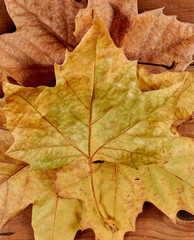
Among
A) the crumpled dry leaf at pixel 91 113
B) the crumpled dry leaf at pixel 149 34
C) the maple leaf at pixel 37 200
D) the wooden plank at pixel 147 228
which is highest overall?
the crumpled dry leaf at pixel 149 34

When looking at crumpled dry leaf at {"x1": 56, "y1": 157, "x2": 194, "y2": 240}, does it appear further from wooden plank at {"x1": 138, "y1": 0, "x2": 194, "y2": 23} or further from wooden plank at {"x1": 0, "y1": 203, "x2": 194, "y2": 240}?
wooden plank at {"x1": 138, "y1": 0, "x2": 194, "y2": 23}

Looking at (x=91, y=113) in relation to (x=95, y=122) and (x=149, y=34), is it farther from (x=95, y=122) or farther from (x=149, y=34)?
(x=149, y=34)

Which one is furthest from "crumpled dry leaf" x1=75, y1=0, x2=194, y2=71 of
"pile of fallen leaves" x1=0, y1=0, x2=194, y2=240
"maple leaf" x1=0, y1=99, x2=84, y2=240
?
"maple leaf" x1=0, y1=99, x2=84, y2=240

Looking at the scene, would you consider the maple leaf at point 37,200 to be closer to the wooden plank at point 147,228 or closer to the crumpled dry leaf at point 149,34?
the wooden plank at point 147,228

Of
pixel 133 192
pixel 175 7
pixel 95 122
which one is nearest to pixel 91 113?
pixel 95 122

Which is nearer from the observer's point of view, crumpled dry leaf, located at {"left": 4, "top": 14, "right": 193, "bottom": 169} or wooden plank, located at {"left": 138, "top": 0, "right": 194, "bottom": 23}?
crumpled dry leaf, located at {"left": 4, "top": 14, "right": 193, "bottom": 169}

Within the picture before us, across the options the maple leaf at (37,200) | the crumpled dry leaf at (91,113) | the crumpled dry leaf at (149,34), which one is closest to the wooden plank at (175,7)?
the crumpled dry leaf at (149,34)
